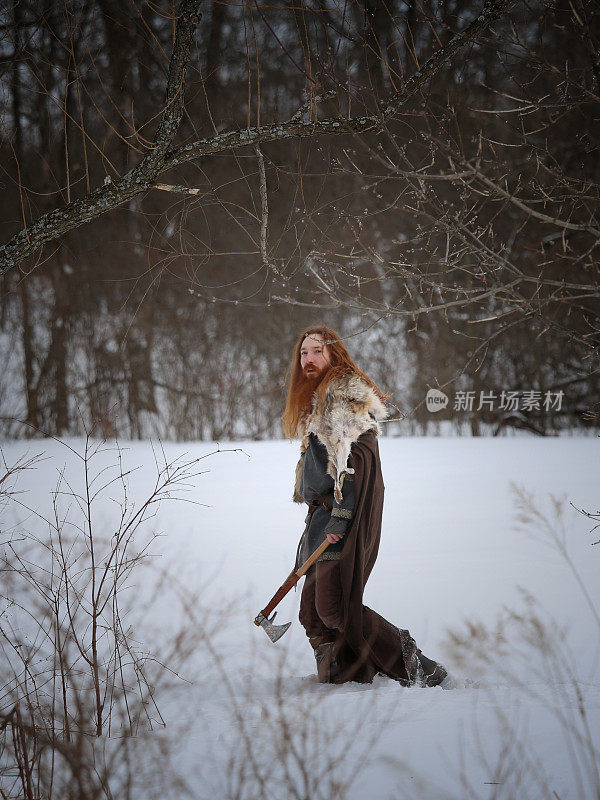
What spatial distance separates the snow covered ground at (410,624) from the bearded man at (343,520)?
144 millimetres

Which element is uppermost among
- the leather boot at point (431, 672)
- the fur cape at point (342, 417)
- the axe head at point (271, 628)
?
the fur cape at point (342, 417)

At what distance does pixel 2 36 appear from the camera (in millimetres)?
2479

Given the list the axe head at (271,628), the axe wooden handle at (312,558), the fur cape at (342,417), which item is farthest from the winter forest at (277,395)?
the axe wooden handle at (312,558)

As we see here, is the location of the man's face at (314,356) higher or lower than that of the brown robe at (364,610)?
higher

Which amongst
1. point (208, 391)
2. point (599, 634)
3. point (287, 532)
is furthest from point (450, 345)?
point (599, 634)

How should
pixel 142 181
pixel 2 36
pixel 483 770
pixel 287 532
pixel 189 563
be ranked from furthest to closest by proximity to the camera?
pixel 287 532 < pixel 189 563 < pixel 2 36 < pixel 142 181 < pixel 483 770

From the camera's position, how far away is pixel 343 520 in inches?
113

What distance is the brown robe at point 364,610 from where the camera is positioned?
2.88 m

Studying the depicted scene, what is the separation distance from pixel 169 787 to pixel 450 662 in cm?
210

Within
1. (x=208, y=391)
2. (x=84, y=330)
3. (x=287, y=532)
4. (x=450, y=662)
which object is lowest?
(x=450, y=662)

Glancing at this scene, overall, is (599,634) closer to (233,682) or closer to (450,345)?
(233,682)

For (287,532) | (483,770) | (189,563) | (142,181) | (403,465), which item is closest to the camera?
(483,770)

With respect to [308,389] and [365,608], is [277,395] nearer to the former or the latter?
[308,389]

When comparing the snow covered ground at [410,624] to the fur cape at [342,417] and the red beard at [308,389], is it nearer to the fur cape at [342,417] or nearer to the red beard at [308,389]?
the fur cape at [342,417]
